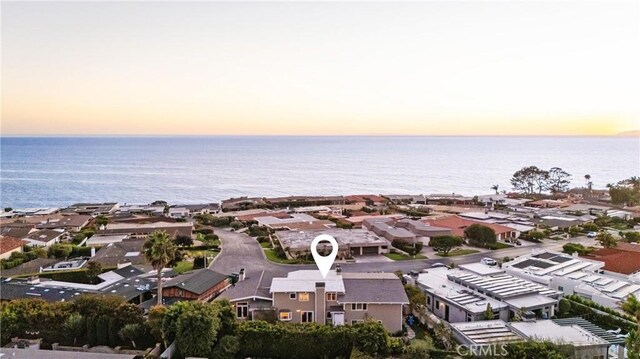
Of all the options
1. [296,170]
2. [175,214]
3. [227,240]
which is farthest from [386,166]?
[227,240]

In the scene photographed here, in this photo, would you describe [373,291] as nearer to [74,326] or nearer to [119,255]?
[74,326]

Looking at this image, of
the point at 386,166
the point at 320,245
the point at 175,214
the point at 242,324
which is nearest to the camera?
the point at 242,324

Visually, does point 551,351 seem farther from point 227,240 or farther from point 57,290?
point 227,240

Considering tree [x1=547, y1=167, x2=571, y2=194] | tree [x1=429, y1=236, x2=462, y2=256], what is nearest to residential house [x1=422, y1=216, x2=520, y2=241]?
tree [x1=429, y1=236, x2=462, y2=256]

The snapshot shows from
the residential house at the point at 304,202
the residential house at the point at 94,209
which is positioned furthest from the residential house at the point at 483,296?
the residential house at the point at 94,209

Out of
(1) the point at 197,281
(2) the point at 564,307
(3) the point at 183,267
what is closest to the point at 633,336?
(2) the point at 564,307

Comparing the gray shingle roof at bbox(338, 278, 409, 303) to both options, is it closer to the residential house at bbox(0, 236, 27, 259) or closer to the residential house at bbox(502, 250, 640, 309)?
the residential house at bbox(502, 250, 640, 309)
